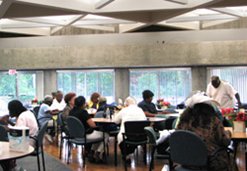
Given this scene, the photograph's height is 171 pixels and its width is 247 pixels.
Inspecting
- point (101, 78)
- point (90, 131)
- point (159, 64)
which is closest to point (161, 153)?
point (90, 131)

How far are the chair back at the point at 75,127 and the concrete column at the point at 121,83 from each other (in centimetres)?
608

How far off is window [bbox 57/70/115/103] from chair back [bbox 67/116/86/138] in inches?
247

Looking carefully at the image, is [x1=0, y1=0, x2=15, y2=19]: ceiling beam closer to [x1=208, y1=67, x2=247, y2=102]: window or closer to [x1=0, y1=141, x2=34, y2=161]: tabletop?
[x1=0, y1=141, x2=34, y2=161]: tabletop

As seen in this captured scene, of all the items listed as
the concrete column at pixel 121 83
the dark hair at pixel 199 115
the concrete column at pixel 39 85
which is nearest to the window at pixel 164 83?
the concrete column at pixel 121 83

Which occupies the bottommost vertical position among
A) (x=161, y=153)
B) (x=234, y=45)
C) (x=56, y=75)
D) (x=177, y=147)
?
(x=161, y=153)

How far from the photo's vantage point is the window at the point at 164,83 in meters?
11.9

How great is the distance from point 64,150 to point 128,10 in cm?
361

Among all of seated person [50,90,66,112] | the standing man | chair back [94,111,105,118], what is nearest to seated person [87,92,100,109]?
seated person [50,90,66,112]

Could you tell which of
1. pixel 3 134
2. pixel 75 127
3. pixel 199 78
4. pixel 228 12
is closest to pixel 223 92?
pixel 228 12

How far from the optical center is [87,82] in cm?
1265

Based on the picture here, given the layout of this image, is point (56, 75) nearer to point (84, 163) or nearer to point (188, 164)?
point (84, 163)

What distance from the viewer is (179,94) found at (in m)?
12.0

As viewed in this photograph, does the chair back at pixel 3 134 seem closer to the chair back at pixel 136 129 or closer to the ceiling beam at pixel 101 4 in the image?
the chair back at pixel 136 129

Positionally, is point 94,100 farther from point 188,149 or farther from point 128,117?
point 188,149
